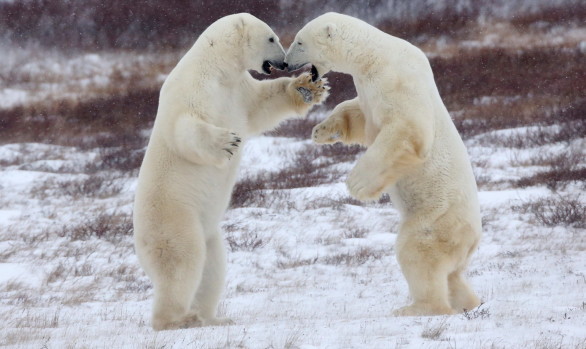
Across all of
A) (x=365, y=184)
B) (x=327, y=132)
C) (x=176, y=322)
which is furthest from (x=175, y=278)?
(x=327, y=132)

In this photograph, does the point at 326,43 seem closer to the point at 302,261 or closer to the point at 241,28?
the point at 241,28

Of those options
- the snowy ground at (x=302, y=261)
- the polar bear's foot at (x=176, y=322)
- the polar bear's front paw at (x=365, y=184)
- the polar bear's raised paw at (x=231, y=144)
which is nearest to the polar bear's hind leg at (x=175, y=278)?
the polar bear's foot at (x=176, y=322)

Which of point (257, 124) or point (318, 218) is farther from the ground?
point (257, 124)

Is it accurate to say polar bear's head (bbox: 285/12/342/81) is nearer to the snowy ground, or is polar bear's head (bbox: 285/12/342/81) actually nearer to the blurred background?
the snowy ground

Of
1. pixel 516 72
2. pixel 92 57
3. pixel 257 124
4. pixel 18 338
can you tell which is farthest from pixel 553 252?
pixel 92 57

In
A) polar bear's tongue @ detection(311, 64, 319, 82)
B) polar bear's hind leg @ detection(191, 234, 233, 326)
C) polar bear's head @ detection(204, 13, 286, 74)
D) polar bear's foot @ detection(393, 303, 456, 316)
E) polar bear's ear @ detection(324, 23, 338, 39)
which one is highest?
polar bear's ear @ detection(324, 23, 338, 39)

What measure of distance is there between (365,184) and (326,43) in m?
1.18

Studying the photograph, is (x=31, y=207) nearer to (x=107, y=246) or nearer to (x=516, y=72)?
(x=107, y=246)

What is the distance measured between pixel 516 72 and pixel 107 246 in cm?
1687

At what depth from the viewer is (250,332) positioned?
4.01 m

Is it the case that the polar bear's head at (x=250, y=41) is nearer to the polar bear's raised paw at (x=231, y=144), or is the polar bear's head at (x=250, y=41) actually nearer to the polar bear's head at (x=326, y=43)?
the polar bear's head at (x=326, y=43)

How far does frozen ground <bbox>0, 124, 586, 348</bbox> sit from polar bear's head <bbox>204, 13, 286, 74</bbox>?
77.1 inches

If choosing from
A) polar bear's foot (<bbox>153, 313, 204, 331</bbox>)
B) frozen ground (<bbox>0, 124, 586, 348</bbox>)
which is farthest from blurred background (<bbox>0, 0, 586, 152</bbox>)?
polar bear's foot (<bbox>153, 313, 204, 331</bbox>)

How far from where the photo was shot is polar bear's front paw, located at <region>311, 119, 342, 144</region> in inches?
215
